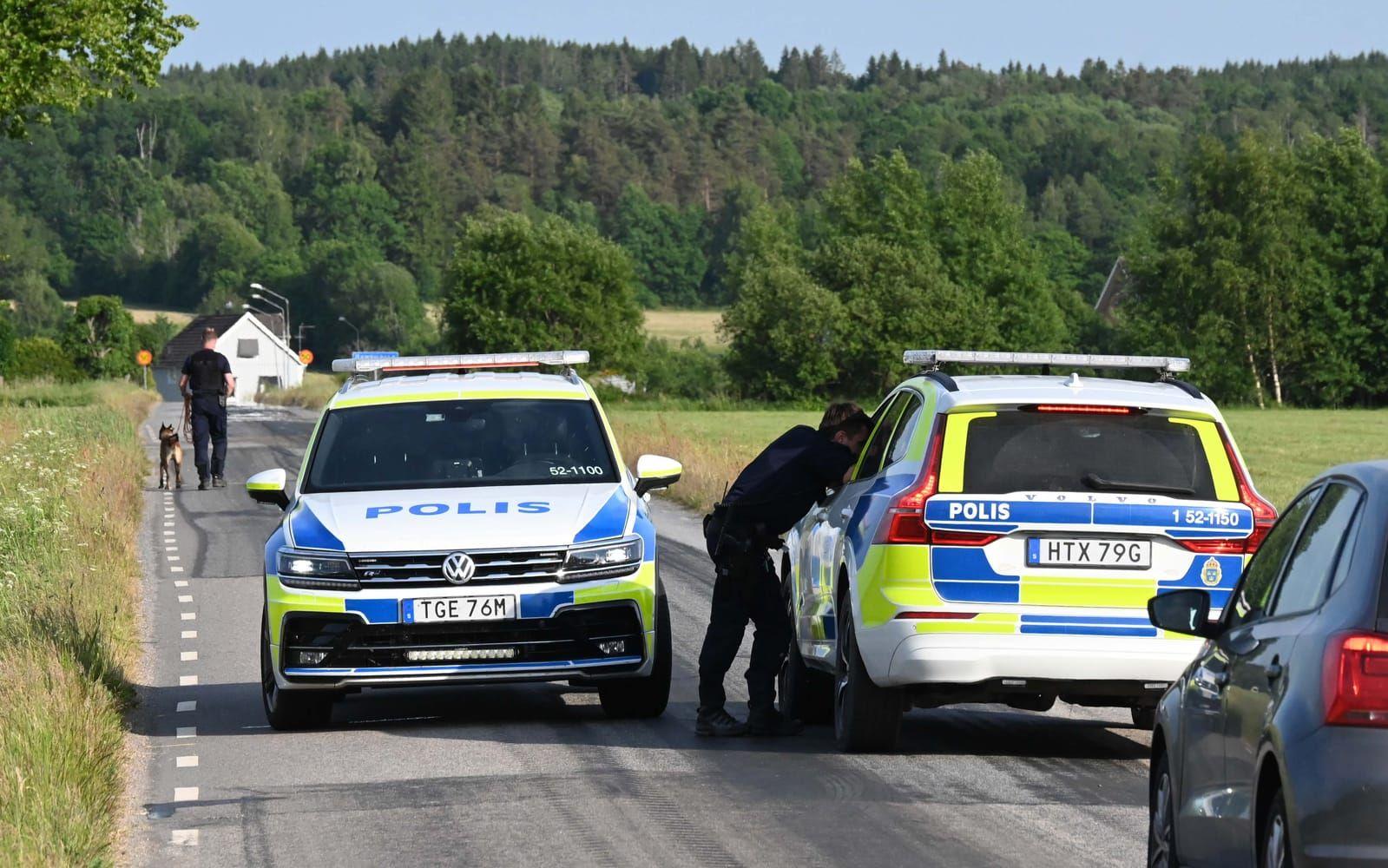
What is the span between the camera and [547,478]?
11.3m

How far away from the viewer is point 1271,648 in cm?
507

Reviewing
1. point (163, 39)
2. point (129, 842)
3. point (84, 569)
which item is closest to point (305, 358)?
point (163, 39)

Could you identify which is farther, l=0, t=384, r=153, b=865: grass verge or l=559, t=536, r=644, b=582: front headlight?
l=559, t=536, r=644, b=582: front headlight

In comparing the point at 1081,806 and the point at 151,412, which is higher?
the point at 1081,806

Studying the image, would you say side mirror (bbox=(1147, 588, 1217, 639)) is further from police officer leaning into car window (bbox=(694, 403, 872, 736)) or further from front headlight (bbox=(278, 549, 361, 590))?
front headlight (bbox=(278, 549, 361, 590))

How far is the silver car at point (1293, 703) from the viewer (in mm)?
4418

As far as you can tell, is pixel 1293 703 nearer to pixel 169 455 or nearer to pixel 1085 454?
pixel 1085 454

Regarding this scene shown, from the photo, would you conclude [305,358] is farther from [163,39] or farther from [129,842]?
[129,842]

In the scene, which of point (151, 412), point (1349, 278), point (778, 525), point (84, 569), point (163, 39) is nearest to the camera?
point (778, 525)

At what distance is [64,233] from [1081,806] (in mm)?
200117

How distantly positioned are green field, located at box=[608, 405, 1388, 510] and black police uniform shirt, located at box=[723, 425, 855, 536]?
16.3m

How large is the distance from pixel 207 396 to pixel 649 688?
18736 millimetres

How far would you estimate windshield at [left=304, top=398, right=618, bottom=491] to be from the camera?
1136cm

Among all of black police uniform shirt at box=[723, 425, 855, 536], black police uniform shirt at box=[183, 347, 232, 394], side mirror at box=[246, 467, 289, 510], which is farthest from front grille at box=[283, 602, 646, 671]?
black police uniform shirt at box=[183, 347, 232, 394]
